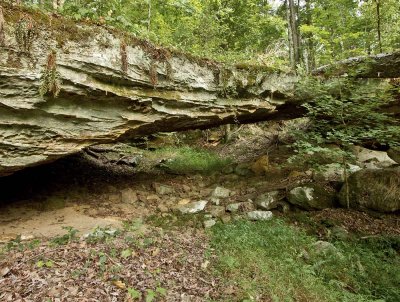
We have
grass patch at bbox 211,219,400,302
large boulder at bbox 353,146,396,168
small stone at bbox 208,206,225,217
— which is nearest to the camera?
grass patch at bbox 211,219,400,302

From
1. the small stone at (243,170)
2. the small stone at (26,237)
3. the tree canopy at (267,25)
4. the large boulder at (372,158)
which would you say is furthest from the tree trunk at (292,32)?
the small stone at (26,237)

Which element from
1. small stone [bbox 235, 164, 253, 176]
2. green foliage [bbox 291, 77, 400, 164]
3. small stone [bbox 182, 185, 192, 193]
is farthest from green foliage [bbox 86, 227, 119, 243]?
small stone [bbox 235, 164, 253, 176]

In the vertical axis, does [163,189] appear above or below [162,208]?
above

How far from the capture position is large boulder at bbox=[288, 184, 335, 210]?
6.93 m

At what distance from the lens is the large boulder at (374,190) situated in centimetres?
646

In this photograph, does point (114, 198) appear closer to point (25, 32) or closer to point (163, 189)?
point (163, 189)

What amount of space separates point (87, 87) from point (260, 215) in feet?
15.1

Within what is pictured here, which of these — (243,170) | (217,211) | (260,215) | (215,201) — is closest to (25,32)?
(217,211)

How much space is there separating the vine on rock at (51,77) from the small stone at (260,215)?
15.6 ft

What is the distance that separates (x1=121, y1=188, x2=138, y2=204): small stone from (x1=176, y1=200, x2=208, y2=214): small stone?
128cm

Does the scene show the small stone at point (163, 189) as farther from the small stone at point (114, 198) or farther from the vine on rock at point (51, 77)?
the vine on rock at point (51, 77)

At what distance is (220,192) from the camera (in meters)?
8.05

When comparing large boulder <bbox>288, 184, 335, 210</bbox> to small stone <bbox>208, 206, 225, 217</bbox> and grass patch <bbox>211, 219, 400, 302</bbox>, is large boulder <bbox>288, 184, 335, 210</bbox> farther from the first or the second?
→ small stone <bbox>208, 206, 225, 217</bbox>

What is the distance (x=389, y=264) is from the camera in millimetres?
5074
